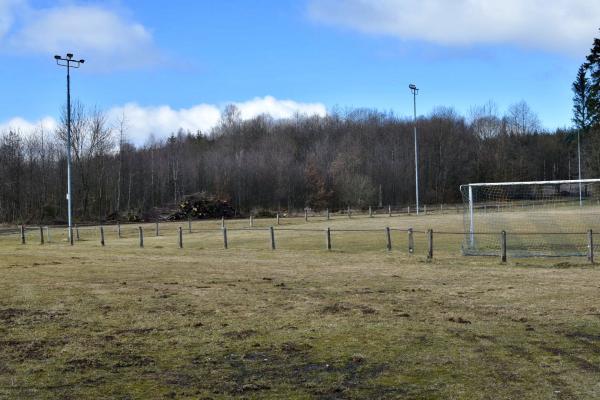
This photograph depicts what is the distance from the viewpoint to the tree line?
71.4m

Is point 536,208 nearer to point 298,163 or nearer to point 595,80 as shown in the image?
point 595,80

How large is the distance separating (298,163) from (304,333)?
280 feet

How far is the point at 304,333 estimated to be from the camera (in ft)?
27.3

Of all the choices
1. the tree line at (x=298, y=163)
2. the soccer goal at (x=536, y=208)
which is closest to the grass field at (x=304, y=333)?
the soccer goal at (x=536, y=208)

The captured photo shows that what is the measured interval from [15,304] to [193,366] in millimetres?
5813

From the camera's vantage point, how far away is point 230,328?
8.67m

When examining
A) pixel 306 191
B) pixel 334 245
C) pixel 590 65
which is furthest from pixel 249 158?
pixel 334 245

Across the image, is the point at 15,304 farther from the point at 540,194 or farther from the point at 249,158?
the point at 249,158

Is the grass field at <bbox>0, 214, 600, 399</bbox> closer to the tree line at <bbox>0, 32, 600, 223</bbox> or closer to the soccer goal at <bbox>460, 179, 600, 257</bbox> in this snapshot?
the soccer goal at <bbox>460, 179, 600, 257</bbox>

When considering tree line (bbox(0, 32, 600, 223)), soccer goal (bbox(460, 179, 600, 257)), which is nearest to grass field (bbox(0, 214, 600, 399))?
soccer goal (bbox(460, 179, 600, 257))

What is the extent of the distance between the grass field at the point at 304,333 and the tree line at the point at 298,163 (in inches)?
2022

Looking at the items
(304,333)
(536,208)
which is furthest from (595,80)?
(304,333)

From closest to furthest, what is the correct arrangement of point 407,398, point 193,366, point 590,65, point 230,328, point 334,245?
point 407,398 → point 193,366 → point 230,328 → point 334,245 → point 590,65

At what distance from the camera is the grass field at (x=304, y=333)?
5.84m
